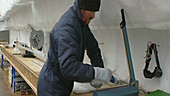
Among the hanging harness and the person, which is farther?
the hanging harness

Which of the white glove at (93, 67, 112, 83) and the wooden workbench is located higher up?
the white glove at (93, 67, 112, 83)

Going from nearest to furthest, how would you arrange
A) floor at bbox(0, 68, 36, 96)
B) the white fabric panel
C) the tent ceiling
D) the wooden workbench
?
1. the tent ceiling
2. the white fabric panel
3. the wooden workbench
4. floor at bbox(0, 68, 36, 96)

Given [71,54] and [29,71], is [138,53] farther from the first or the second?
[29,71]

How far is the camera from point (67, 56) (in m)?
0.74

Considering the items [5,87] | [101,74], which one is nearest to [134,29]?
[101,74]

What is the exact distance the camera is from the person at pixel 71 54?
0.76m

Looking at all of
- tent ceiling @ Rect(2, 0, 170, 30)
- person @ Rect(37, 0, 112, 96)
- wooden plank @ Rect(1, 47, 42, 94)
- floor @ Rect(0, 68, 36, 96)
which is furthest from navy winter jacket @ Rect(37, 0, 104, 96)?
floor @ Rect(0, 68, 36, 96)

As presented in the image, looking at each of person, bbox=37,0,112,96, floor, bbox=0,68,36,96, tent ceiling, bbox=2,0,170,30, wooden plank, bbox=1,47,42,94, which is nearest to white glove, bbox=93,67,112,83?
person, bbox=37,0,112,96

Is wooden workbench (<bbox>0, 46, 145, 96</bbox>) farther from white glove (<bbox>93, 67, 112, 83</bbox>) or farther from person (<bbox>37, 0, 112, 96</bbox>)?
white glove (<bbox>93, 67, 112, 83</bbox>)

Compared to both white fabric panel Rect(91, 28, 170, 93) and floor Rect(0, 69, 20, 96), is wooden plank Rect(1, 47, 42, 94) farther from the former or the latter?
floor Rect(0, 69, 20, 96)

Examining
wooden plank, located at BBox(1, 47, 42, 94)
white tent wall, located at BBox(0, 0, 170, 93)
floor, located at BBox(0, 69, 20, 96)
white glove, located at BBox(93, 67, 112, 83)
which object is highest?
white tent wall, located at BBox(0, 0, 170, 93)

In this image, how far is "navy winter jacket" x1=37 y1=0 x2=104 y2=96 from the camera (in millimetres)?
757

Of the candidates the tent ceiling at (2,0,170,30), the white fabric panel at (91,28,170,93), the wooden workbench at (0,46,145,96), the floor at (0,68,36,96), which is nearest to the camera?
the tent ceiling at (2,0,170,30)

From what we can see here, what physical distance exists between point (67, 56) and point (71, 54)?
2cm
